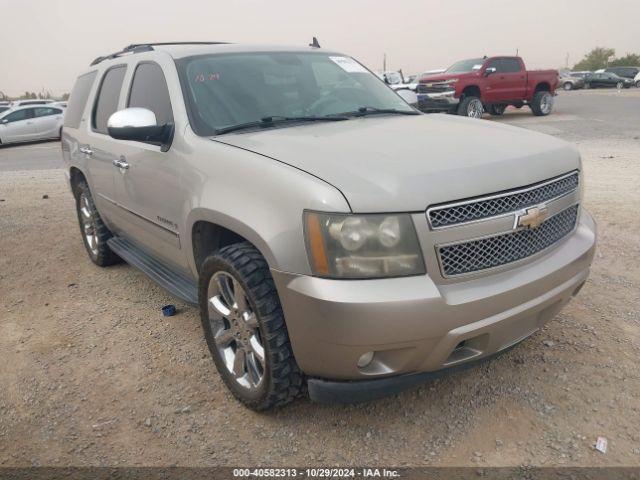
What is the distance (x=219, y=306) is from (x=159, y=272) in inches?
42.1

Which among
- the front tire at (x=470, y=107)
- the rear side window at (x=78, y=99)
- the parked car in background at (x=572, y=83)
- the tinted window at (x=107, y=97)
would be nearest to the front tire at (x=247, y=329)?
the tinted window at (x=107, y=97)

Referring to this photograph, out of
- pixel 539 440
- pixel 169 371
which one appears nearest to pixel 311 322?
pixel 539 440

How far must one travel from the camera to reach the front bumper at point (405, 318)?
2000mm

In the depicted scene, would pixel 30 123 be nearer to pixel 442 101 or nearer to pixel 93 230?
pixel 442 101

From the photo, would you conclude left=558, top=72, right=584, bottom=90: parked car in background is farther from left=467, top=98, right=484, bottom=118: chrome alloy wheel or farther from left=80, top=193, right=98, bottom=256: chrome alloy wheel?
left=80, top=193, right=98, bottom=256: chrome alloy wheel

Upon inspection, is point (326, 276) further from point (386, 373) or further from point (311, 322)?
point (386, 373)

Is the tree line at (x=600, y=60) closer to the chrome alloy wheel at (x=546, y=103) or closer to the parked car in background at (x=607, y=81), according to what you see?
the parked car in background at (x=607, y=81)

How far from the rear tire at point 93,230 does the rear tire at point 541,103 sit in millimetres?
16353

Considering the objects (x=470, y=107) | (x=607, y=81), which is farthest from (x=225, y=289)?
(x=607, y=81)

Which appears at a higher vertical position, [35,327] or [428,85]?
[428,85]

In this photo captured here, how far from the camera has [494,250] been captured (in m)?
2.19

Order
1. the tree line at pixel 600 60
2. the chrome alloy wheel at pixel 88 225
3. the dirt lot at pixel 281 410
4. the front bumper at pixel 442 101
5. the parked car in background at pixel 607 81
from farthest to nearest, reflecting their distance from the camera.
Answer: the tree line at pixel 600 60, the parked car in background at pixel 607 81, the front bumper at pixel 442 101, the chrome alloy wheel at pixel 88 225, the dirt lot at pixel 281 410

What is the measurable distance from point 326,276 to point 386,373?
19.3 inches

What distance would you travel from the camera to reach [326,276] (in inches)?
80.5
